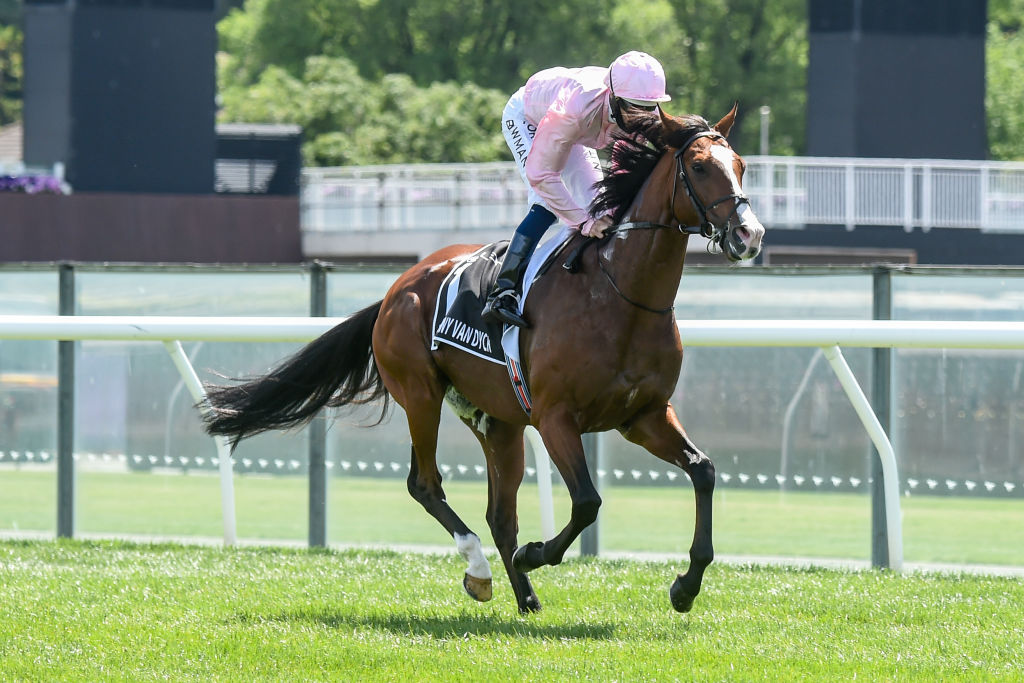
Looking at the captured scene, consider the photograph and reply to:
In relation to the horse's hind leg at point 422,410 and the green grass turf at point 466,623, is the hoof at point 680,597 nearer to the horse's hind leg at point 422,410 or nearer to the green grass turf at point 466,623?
the green grass turf at point 466,623

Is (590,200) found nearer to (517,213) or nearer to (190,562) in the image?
(190,562)

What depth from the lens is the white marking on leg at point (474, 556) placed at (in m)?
5.34

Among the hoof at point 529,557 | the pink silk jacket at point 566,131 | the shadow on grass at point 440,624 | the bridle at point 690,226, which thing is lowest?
the shadow on grass at point 440,624

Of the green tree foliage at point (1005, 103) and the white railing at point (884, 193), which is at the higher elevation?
the green tree foliage at point (1005, 103)

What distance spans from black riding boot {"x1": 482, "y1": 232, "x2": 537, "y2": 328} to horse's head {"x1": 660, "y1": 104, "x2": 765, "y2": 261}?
0.67 meters

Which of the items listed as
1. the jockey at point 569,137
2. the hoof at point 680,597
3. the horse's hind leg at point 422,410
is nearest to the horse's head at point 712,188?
the jockey at point 569,137

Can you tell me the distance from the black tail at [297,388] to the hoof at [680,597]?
1.82 metres

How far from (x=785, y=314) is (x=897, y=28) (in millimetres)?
15295

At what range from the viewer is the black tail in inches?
248

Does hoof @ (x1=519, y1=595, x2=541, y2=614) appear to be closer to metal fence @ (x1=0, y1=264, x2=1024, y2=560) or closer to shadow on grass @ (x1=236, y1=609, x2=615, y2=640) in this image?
shadow on grass @ (x1=236, y1=609, x2=615, y2=640)

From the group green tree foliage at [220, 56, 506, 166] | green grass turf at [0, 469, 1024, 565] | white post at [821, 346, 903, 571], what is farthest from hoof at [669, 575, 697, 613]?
green tree foliage at [220, 56, 506, 166]

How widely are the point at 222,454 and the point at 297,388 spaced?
0.87 meters

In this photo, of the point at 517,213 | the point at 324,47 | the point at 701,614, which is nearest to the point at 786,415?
the point at 701,614

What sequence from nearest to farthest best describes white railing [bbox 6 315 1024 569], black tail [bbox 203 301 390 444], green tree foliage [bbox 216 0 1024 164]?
white railing [bbox 6 315 1024 569] → black tail [bbox 203 301 390 444] → green tree foliage [bbox 216 0 1024 164]
